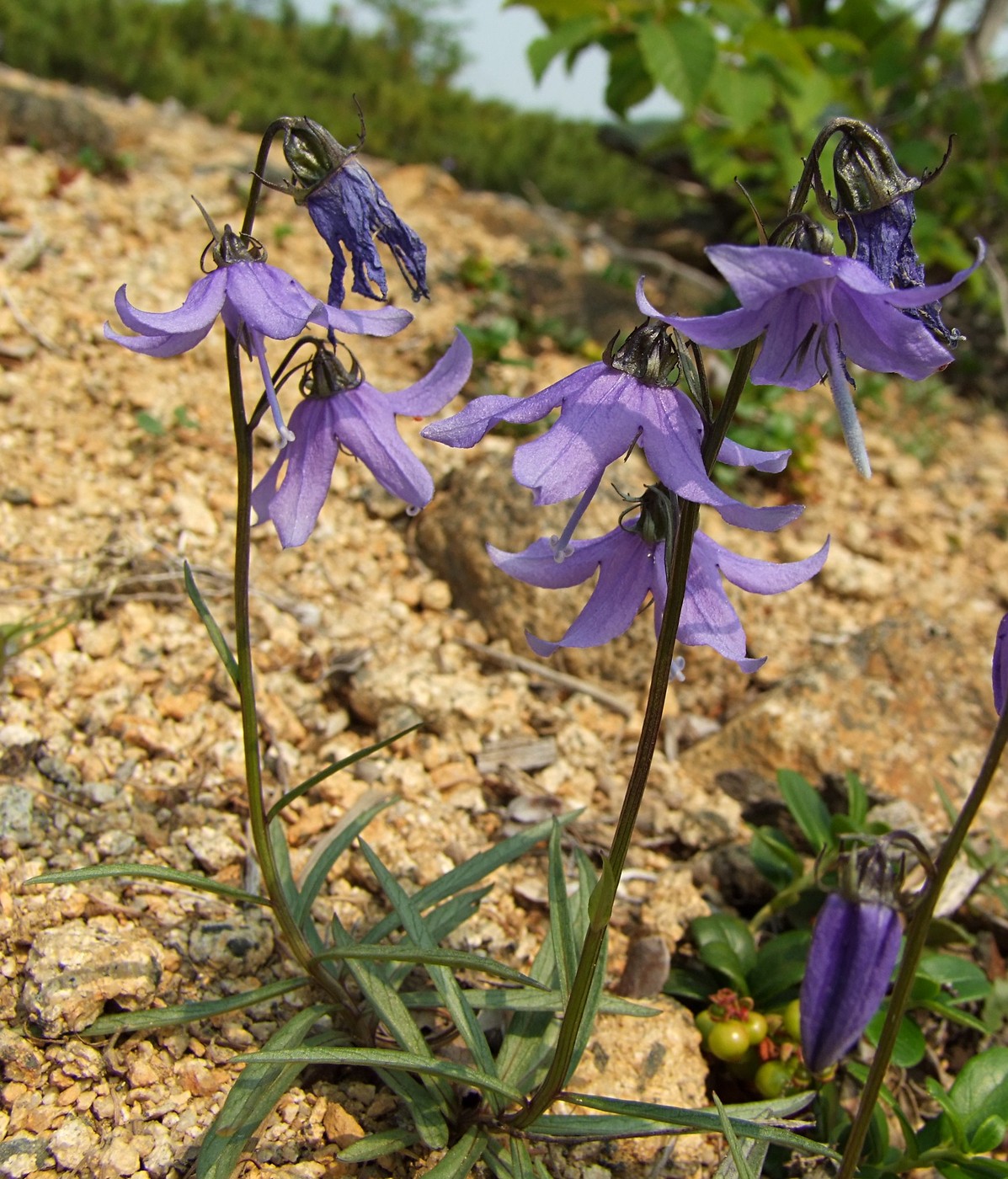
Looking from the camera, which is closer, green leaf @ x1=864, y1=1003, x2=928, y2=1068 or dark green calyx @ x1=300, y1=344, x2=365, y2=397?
dark green calyx @ x1=300, y1=344, x2=365, y2=397

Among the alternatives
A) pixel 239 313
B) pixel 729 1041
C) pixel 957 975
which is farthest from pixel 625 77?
pixel 729 1041

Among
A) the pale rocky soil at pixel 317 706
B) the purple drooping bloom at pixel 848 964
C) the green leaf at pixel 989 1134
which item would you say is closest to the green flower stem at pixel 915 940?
the purple drooping bloom at pixel 848 964

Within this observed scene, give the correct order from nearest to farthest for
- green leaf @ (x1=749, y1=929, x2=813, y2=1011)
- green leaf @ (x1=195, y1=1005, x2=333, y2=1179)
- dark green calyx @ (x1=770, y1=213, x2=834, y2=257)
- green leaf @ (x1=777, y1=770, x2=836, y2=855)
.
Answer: dark green calyx @ (x1=770, y1=213, x2=834, y2=257)
green leaf @ (x1=195, y1=1005, x2=333, y2=1179)
green leaf @ (x1=749, y1=929, x2=813, y2=1011)
green leaf @ (x1=777, y1=770, x2=836, y2=855)

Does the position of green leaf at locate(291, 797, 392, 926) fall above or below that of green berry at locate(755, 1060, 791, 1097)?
above

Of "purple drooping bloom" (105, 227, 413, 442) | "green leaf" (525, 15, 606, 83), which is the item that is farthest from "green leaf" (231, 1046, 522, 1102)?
"green leaf" (525, 15, 606, 83)

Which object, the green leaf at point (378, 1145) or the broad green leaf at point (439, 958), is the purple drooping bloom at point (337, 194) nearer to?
the broad green leaf at point (439, 958)

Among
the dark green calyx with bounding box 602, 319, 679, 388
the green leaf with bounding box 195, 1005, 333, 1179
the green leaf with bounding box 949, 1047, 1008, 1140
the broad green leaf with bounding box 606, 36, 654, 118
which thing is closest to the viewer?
the dark green calyx with bounding box 602, 319, 679, 388

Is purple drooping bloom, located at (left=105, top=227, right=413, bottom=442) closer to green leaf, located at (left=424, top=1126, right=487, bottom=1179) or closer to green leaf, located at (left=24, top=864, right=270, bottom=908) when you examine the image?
green leaf, located at (left=24, top=864, right=270, bottom=908)

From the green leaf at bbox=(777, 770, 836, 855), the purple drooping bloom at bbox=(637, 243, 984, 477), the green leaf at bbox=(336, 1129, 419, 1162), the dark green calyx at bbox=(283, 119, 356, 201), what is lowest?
the green leaf at bbox=(336, 1129, 419, 1162)
